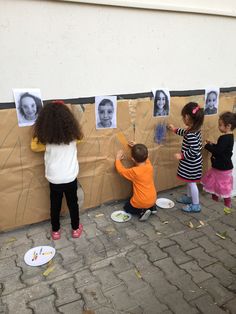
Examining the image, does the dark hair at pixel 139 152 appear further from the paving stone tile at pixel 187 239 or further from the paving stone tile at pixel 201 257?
the paving stone tile at pixel 201 257

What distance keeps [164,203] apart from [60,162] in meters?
1.45

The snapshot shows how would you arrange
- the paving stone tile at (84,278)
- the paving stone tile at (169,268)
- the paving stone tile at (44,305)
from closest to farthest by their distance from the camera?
the paving stone tile at (44,305), the paving stone tile at (84,278), the paving stone tile at (169,268)

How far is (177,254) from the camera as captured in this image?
2.65m

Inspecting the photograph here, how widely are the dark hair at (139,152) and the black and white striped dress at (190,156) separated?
0.48m

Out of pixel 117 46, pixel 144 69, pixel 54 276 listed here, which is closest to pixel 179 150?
pixel 144 69

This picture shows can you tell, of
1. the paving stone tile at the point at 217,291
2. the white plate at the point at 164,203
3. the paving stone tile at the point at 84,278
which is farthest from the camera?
the white plate at the point at 164,203

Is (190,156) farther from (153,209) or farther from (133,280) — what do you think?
(133,280)

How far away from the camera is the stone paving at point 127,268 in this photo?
214 centimetres

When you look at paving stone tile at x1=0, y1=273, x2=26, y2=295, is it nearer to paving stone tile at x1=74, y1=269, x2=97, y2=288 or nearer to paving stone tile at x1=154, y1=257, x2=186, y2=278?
paving stone tile at x1=74, y1=269, x2=97, y2=288

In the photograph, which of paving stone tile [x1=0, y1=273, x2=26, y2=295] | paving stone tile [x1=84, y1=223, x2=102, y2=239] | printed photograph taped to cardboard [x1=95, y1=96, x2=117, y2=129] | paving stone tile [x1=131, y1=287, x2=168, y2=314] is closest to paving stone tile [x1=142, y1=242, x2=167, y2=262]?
paving stone tile [x1=131, y1=287, x2=168, y2=314]

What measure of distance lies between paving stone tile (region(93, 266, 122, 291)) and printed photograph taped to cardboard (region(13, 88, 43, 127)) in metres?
1.34

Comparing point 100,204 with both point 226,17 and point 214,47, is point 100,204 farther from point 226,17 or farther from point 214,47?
point 226,17

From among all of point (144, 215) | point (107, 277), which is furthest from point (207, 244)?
point (107, 277)

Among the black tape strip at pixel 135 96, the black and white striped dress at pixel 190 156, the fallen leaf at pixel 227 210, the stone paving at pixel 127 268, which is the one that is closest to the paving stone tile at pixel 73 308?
the stone paving at pixel 127 268
